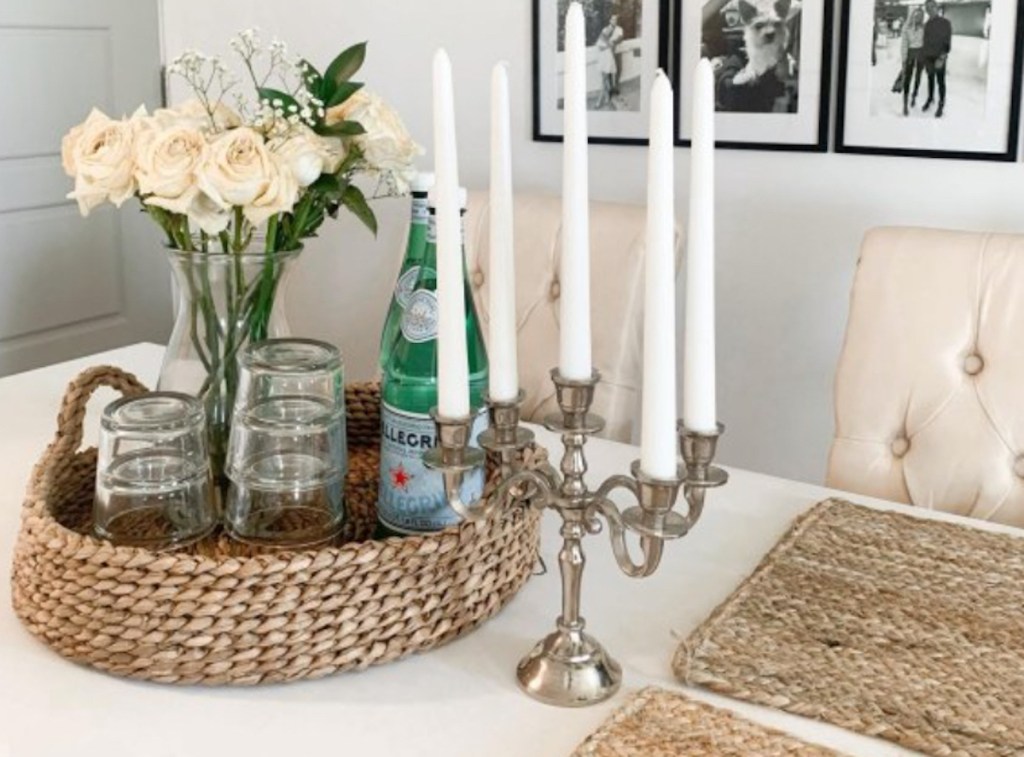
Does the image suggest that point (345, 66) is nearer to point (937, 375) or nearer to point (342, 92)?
point (342, 92)

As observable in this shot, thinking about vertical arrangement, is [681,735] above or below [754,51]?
below

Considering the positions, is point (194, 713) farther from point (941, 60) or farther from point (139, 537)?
point (941, 60)

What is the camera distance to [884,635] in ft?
3.07

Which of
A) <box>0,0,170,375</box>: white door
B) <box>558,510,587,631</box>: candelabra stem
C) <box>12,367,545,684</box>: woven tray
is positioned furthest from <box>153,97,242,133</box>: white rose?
<box>0,0,170,375</box>: white door

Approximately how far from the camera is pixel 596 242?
1697 millimetres

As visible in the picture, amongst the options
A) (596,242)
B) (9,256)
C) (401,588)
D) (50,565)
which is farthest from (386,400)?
(9,256)

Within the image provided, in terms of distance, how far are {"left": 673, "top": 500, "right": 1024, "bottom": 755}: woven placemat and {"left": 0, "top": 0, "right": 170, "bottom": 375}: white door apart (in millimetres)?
2564

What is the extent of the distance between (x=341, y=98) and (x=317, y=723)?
51 centimetres

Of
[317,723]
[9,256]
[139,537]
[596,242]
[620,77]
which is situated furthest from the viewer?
[9,256]

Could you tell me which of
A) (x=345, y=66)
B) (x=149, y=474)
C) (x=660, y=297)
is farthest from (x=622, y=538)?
(x=345, y=66)

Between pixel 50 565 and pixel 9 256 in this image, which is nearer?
pixel 50 565

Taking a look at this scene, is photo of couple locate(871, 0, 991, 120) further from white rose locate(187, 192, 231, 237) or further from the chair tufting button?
white rose locate(187, 192, 231, 237)

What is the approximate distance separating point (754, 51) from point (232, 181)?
47.1 inches

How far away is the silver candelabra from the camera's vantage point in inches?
29.7
